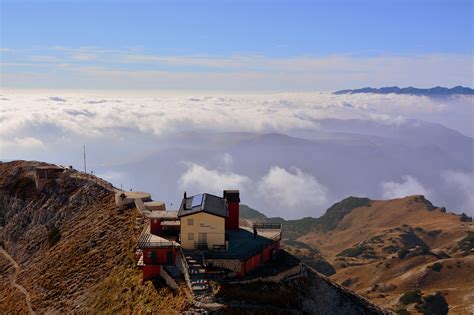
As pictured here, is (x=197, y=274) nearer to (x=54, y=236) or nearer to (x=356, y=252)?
(x=54, y=236)

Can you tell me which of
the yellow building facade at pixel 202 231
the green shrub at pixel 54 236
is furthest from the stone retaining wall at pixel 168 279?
the green shrub at pixel 54 236

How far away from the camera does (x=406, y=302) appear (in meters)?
100

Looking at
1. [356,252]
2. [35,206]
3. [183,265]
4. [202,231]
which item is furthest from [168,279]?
[356,252]

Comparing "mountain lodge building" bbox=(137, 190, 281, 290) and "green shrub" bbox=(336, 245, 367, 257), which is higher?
"mountain lodge building" bbox=(137, 190, 281, 290)

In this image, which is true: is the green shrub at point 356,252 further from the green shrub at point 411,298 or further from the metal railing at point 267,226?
the metal railing at point 267,226

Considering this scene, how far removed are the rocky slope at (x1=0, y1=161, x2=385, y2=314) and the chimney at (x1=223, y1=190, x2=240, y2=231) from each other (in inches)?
424

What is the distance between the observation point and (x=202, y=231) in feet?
181

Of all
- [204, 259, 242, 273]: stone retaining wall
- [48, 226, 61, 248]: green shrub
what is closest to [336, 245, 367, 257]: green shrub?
[48, 226, 61, 248]: green shrub

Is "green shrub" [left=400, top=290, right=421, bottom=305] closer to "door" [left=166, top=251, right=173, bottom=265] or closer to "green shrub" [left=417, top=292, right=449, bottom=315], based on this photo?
"green shrub" [left=417, top=292, right=449, bottom=315]

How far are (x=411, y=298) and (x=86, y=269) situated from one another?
66.5 metres

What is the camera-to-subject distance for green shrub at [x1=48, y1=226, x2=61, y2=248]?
77.2 m

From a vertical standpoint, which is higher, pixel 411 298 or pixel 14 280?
pixel 14 280

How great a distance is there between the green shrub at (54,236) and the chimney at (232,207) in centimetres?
3015

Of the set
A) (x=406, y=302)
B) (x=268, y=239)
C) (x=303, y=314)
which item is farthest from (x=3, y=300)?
(x=406, y=302)
